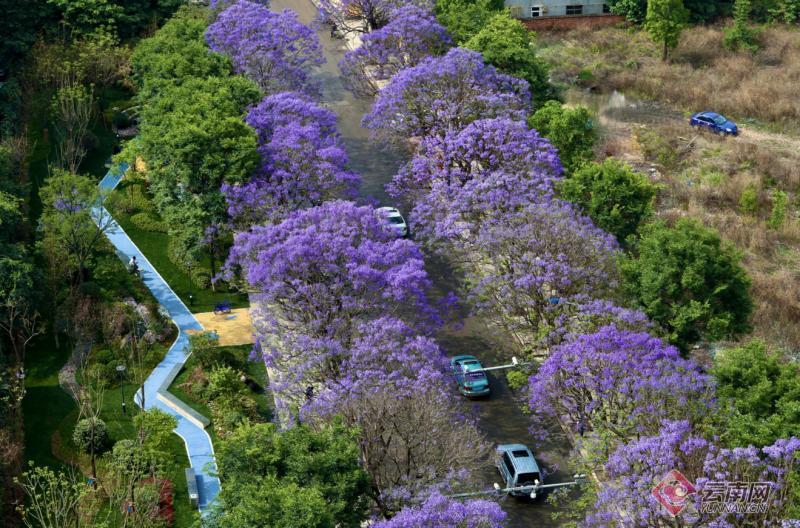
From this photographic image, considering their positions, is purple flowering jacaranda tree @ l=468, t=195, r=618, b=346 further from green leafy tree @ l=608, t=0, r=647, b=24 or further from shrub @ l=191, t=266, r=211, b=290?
green leafy tree @ l=608, t=0, r=647, b=24

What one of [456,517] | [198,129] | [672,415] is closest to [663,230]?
[672,415]

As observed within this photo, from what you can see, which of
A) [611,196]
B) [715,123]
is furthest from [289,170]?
[715,123]

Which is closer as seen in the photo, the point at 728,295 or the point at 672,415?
the point at 672,415

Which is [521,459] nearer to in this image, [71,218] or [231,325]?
[231,325]

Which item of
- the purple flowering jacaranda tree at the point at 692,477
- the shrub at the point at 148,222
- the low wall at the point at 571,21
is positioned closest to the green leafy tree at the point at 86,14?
the shrub at the point at 148,222

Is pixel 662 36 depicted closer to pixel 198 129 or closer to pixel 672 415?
pixel 198 129

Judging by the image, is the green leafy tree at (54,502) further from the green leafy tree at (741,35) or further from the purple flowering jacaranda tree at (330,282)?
the green leafy tree at (741,35)
